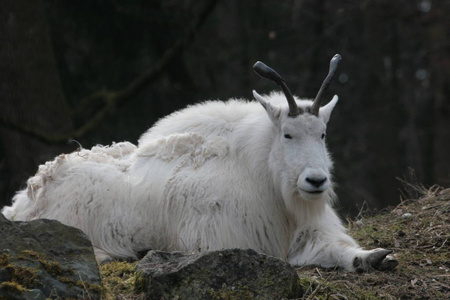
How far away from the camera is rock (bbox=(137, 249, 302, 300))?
4.68 m

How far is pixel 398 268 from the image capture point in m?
5.80

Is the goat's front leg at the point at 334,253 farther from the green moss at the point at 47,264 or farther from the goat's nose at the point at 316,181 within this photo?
the green moss at the point at 47,264

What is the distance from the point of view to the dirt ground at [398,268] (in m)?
5.09

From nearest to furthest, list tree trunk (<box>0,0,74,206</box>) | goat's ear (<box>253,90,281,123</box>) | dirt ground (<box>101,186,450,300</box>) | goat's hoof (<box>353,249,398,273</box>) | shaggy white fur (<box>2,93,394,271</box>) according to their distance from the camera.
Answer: dirt ground (<box>101,186,450,300</box>) → goat's hoof (<box>353,249,398,273</box>) → shaggy white fur (<box>2,93,394,271</box>) → goat's ear (<box>253,90,281,123</box>) → tree trunk (<box>0,0,74,206</box>)

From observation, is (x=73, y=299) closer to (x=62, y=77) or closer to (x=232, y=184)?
(x=232, y=184)

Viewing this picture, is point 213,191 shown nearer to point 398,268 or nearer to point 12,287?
point 398,268

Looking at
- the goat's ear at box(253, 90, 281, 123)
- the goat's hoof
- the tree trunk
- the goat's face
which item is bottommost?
the goat's hoof

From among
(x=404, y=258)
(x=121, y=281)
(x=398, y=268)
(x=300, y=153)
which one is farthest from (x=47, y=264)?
(x=404, y=258)

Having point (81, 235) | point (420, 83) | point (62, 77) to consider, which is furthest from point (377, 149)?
point (81, 235)

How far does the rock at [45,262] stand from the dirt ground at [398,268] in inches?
10.1

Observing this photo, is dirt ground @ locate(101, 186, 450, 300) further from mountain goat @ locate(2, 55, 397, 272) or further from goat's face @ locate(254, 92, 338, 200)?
goat's face @ locate(254, 92, 338, 200)

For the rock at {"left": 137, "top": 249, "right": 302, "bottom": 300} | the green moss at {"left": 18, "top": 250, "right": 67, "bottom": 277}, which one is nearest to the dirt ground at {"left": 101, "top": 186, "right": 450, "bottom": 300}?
the rock at {"left": 137, "top": 249, "right": 302, "bottom": 300}

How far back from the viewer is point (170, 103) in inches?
639

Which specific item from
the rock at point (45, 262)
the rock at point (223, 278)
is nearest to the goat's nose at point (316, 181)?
the rock at point (223, 278)
